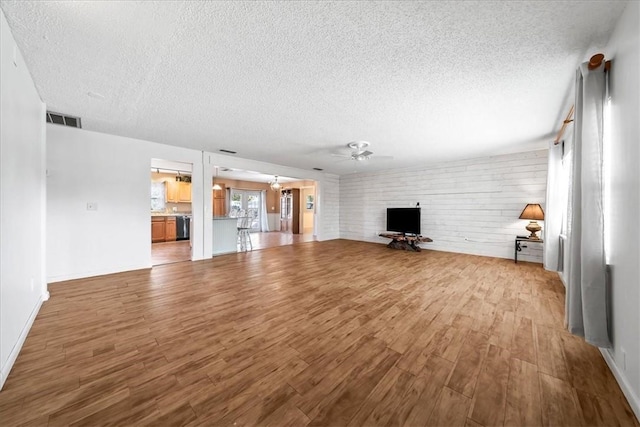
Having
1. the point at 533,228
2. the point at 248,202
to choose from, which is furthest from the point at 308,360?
the point at 248,202

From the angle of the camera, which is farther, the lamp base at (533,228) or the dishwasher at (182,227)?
the dishwasher at (182,227)

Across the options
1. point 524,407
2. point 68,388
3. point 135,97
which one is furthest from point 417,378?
point 135,97

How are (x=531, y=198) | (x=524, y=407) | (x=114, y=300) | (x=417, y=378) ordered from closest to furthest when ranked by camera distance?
(x=524, y=407), (x=417, y=378), (x=114, y=300), (x=531, y=198)

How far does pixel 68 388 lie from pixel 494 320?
11.7ft

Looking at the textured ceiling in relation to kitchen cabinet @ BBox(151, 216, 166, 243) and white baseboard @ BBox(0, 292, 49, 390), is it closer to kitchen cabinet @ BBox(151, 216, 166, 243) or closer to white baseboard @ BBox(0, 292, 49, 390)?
white baseboard @ BBox(0, 292, 49, 390)

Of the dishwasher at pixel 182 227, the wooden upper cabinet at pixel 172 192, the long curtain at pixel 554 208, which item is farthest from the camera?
the wooden upper cabinet at pixel 172 192

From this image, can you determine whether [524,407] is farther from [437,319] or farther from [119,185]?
[119,185]

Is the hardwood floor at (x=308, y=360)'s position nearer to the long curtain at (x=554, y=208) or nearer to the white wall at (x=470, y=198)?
the long curtain at (x=554, y=208)

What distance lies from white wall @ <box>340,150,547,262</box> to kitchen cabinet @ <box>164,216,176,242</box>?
22.7ft

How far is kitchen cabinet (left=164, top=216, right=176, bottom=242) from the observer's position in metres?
7.95

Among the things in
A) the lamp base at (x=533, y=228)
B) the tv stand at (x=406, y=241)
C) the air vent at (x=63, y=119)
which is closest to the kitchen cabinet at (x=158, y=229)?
the air vent at (x=63, y=119)

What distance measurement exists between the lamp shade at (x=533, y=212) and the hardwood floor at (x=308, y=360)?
1791mm

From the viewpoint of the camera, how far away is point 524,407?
135 cm

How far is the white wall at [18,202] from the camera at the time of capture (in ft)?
5.34
